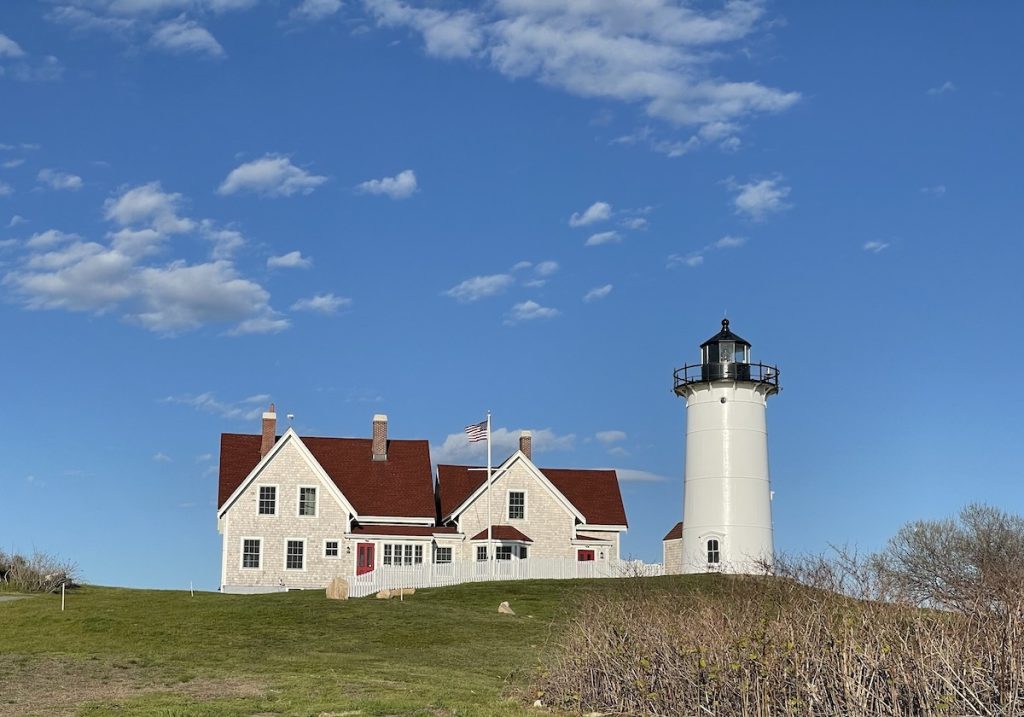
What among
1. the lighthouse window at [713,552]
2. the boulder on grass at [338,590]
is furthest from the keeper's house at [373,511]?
the boulder on grass at [338,590]

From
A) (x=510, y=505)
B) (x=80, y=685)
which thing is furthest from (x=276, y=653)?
(x=510, y=505)

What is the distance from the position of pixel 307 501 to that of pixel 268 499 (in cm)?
157

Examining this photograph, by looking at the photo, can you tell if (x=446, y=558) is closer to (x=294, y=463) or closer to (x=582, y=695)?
(x=294, y=463)

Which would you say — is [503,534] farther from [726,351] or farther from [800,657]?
[800,657]

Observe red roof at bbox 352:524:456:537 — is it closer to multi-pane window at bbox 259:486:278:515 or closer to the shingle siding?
the shingle siding

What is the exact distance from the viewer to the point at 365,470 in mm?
52562

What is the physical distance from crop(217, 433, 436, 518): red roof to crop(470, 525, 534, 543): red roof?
7.52ft

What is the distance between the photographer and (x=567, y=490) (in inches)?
2126

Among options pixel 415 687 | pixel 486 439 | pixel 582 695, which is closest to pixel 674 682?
pixel 582 695

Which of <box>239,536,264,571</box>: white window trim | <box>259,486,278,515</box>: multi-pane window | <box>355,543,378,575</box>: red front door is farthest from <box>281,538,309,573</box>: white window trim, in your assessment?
<box>355,543,378,575</box>: red front door

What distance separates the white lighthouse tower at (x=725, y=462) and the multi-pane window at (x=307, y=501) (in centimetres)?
1510

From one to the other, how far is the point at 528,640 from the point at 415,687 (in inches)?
381

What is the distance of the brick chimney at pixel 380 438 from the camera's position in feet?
176

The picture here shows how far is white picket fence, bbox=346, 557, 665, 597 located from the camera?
142 ft
